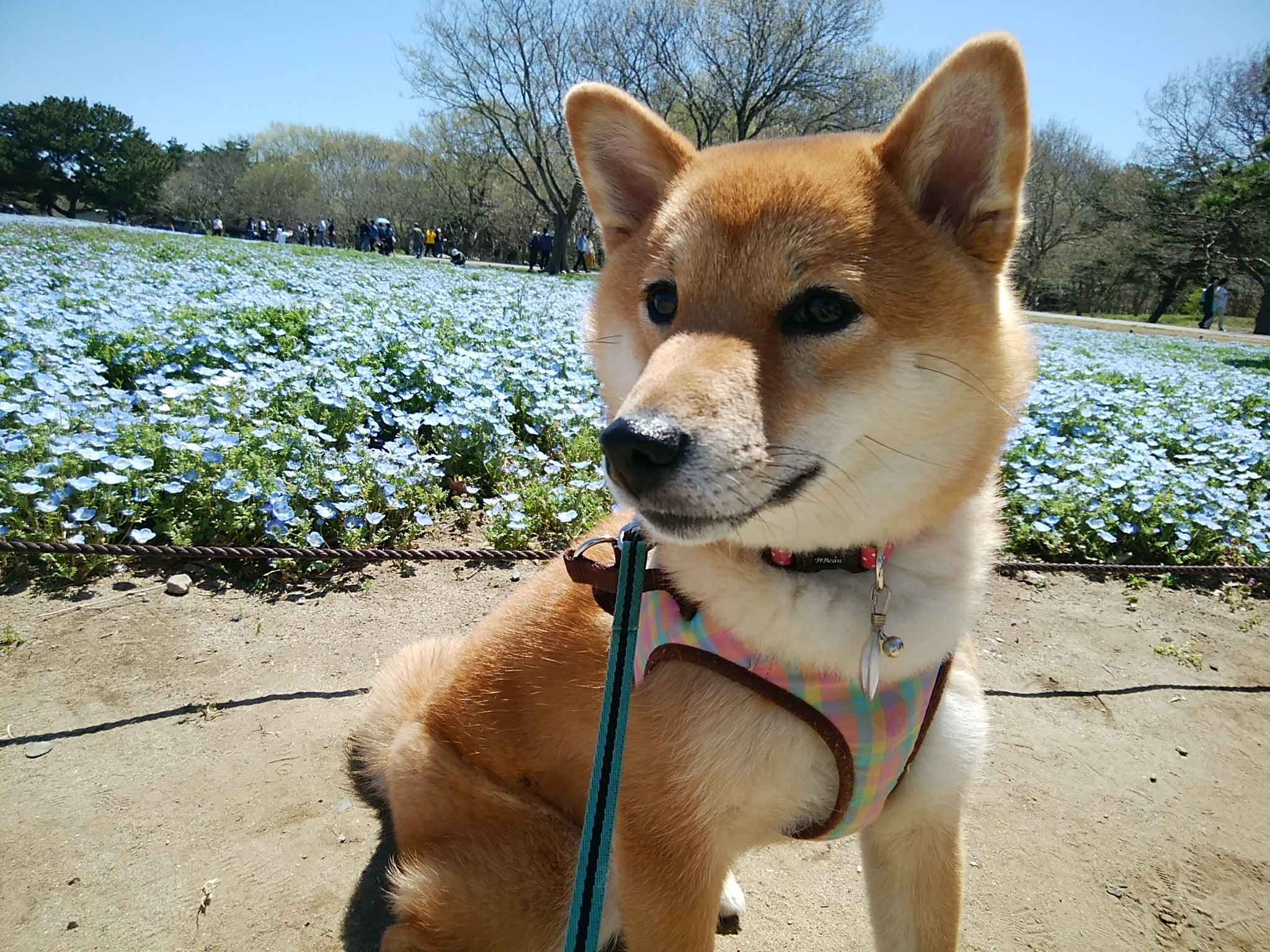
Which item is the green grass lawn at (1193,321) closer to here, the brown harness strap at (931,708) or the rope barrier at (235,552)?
the rope barrier at (235,552)

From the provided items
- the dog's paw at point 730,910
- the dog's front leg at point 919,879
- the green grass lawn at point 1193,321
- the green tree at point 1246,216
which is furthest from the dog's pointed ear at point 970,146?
the green grass lawn at point 1193,321

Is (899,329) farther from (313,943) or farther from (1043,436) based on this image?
(1043,436)

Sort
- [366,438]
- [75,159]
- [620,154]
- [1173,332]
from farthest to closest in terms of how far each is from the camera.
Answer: [75,159]
[1173,332]
[366,438]
[620,154]

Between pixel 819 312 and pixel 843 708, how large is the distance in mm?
846

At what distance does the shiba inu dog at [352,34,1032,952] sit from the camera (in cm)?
146

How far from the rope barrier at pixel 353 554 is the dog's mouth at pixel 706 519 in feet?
4.75

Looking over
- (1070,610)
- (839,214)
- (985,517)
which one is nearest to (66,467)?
(839,214)

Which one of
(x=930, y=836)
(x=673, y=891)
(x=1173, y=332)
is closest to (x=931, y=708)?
(x=930, y=836)

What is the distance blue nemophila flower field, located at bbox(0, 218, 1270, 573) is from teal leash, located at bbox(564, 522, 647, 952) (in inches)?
57.7

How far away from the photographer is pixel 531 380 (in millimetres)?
6105

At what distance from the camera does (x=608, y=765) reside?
4.55ft

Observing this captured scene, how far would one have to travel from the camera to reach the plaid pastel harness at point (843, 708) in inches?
59.6

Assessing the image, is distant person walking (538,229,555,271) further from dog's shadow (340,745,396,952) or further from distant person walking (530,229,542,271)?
dog's shadow (340,745,396,952)

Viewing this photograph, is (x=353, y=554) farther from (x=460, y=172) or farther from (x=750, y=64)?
(x=460, y=172)
